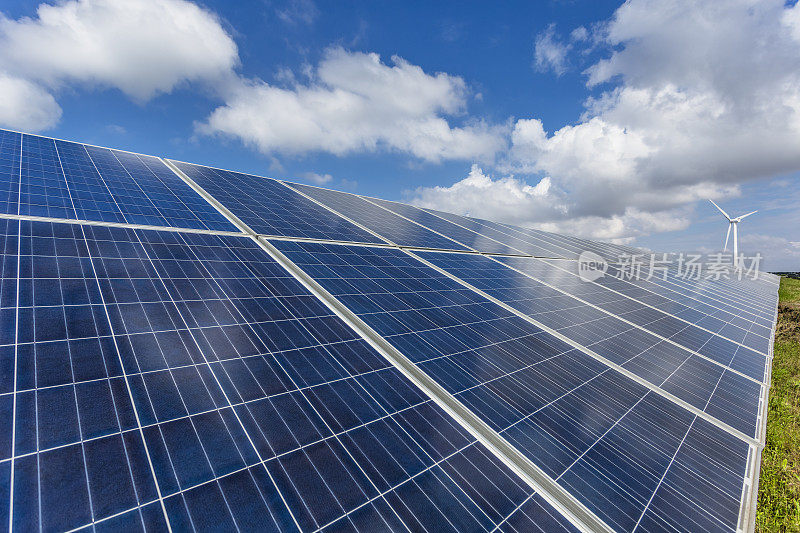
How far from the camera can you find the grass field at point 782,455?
1036cm

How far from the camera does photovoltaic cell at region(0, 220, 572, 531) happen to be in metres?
3.63

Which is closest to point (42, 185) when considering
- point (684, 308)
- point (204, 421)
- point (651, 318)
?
point (204, 421)

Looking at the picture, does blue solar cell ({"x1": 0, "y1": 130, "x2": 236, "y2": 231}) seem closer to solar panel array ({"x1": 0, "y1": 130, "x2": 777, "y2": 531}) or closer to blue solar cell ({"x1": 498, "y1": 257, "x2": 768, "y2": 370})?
solar panel array ({"x1": 0, "y1": 130, "x2": 777, "y2": 531})

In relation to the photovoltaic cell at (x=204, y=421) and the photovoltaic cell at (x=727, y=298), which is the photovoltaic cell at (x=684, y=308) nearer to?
the photovoltaic cell at (x=727, y=298)

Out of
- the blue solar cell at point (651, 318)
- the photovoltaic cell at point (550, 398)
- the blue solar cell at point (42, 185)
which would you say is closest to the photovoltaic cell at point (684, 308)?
the blue solar cell at point (651, 318)

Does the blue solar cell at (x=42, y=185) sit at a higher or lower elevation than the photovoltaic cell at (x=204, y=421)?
higher

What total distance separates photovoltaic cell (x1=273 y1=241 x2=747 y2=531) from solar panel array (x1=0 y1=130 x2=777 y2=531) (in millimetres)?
54

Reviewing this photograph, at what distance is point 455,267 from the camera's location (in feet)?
49.8

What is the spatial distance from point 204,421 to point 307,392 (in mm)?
1507

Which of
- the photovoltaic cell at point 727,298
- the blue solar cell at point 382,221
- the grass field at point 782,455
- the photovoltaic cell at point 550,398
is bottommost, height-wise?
the grass field at point 782,455

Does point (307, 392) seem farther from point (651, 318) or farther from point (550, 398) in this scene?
point (651, 318)

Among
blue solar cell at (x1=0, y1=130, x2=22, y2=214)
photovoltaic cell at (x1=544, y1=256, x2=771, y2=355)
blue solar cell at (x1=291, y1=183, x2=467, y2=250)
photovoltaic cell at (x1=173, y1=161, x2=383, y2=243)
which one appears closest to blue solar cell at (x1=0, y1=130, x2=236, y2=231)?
blue solar cell at (x1=0, y1=130, x2=22, y2=214)

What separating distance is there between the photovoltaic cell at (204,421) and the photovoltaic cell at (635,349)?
22.8ft

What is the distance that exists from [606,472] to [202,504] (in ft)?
20.2
